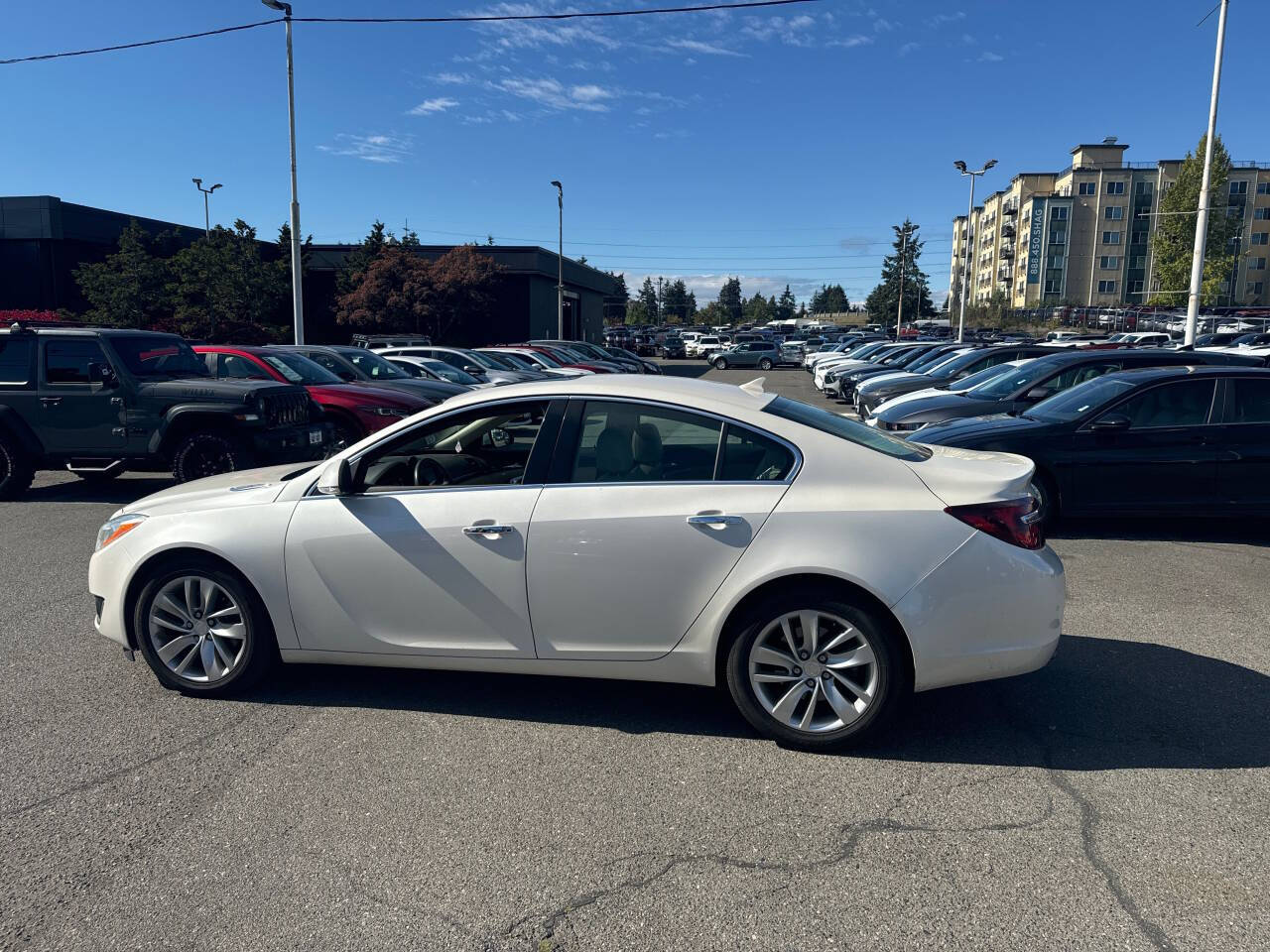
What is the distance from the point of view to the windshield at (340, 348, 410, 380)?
622 inches

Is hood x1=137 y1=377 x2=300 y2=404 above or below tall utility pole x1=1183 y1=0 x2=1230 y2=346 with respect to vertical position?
below

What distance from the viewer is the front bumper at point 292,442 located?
32.4 feet

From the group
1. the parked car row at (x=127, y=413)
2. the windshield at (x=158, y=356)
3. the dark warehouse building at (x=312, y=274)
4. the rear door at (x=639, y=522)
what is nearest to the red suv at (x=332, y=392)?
the windshield at (x=158, y=356)

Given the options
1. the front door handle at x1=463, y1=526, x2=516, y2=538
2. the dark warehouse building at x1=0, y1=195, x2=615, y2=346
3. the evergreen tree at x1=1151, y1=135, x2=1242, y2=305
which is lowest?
the front door handle at x1=463, y1=526, x2=516, y2=538

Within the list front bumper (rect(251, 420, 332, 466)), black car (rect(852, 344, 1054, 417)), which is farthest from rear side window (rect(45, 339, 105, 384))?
black car (rect(852, 344, 1054, 417))

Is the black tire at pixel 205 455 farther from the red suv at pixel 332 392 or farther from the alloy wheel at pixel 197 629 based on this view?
the alloy wheel at pixel 197 629

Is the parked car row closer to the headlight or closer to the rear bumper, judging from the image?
the headlight

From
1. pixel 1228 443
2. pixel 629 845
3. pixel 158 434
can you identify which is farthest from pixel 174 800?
pixel 1228 443

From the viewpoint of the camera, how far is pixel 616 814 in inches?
138

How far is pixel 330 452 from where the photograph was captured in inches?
441

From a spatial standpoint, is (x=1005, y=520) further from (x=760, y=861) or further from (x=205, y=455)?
(x=205, y=455)

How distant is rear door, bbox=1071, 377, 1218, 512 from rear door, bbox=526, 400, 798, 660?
520cm

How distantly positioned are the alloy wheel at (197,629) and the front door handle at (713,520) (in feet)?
7.66

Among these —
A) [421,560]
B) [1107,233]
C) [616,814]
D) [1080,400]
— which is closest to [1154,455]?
[1080,400]
